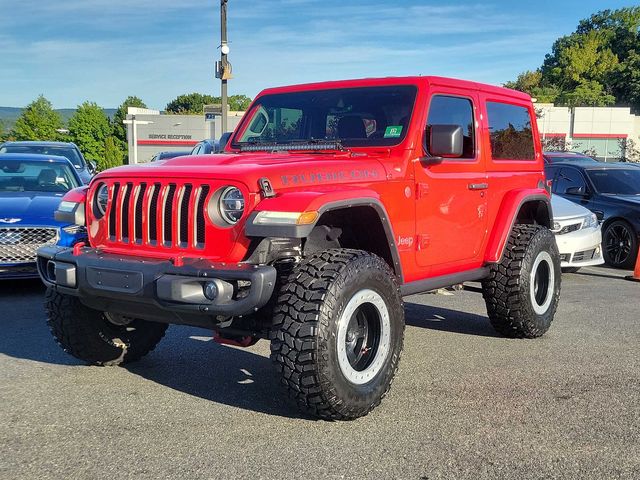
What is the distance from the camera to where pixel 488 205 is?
5492 millimetres

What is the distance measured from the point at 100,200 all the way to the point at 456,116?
2636mm

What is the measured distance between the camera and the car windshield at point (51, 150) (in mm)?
12977

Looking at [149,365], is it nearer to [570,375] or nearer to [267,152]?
[267,152]

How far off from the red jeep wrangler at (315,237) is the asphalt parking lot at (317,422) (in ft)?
0.88

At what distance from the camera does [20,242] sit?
7.18m

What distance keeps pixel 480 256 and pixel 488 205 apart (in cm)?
40

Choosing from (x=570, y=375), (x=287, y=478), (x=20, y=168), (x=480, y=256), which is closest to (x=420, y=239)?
(x=480, y=256)

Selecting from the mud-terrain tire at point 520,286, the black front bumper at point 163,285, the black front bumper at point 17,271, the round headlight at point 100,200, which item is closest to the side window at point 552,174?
the mud-terrain tire at point 520,286

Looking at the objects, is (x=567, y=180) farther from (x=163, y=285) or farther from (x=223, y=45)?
(x=223, y=45)

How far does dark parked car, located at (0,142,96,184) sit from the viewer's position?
511 inches

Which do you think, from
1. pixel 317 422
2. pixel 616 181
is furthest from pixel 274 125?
pixel 616 181

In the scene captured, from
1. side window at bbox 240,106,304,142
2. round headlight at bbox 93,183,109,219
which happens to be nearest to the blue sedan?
side window at bbox 240,106,304,142

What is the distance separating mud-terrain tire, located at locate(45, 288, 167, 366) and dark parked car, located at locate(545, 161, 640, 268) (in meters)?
8.00

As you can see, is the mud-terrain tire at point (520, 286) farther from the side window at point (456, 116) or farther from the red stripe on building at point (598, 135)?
→ the red stripe on building at point (598, 135)
